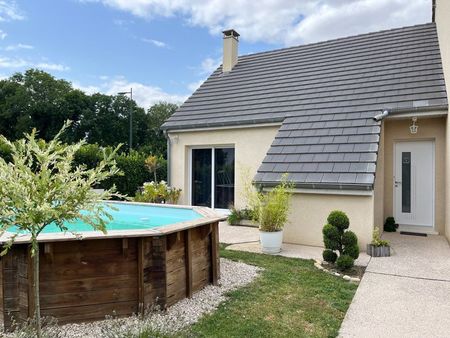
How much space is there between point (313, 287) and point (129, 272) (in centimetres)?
299

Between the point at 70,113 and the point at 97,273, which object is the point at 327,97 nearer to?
the point at 97,273

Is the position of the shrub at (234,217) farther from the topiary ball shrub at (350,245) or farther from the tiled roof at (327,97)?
the topiary ball shrub at (350,245)

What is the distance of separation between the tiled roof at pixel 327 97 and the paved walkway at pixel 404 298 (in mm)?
1898

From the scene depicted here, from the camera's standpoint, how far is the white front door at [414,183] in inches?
380

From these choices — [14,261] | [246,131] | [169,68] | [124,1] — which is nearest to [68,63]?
[169,68]

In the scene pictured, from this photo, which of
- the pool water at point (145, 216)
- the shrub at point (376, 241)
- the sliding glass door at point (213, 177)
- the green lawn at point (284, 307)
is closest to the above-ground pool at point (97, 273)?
the green lawn at point (284, 307)

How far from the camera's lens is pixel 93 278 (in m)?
4.23

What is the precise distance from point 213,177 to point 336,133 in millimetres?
4832

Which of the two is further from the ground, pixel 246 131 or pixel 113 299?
pixel 246 131

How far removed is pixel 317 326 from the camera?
4.32 metres

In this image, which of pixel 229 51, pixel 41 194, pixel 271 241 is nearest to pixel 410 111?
pixel 271 241

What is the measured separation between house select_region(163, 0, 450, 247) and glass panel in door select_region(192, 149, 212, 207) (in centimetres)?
4

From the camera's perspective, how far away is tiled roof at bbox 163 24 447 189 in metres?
8.69

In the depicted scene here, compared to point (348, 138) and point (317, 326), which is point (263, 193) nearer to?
point (348, 138)
